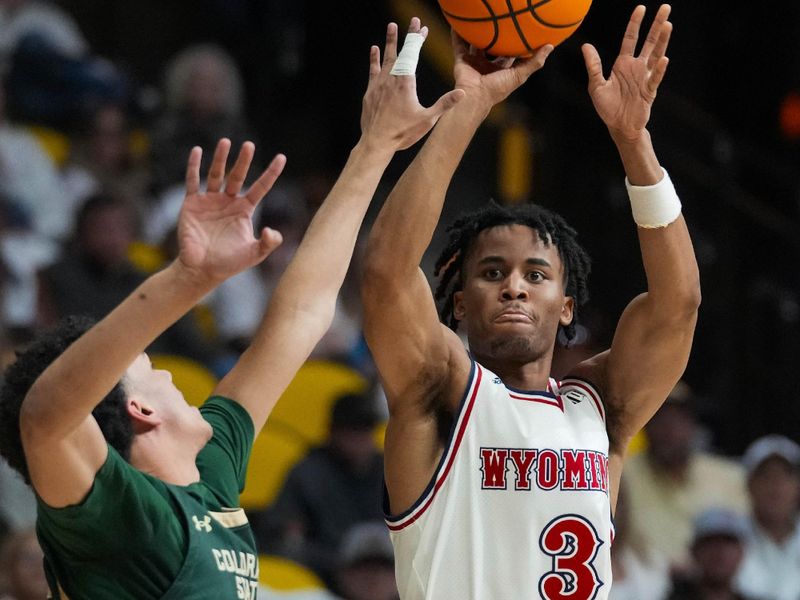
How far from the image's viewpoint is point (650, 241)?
4.49 m

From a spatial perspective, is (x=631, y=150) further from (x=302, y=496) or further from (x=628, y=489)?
(x=628, y=489)

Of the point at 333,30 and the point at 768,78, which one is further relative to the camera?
the point at 333,30

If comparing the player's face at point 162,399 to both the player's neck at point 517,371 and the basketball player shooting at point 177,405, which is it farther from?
the player's neck at point 517,371

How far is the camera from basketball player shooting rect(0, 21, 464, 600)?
10.3ft

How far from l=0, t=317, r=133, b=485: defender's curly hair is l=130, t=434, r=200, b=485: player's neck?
3cm

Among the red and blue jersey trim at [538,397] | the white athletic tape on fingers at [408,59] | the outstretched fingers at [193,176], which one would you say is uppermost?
the white athletic tape on fingers at [408,59]

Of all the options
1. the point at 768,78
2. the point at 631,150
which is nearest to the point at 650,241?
the point at 631,150

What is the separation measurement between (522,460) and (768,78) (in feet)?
21.5

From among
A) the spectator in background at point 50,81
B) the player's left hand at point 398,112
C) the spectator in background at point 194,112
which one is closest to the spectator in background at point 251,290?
the spectator in background at point 194,112

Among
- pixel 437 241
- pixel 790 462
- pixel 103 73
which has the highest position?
pixel 103 73

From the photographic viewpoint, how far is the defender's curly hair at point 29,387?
3549 mm

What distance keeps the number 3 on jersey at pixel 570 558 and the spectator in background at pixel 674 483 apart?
409 centimetres

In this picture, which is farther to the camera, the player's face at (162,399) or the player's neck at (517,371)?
the player's neck at (517,371)

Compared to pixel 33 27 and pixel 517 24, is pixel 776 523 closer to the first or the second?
pixel 517 24
